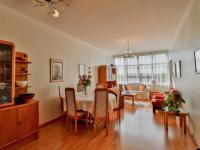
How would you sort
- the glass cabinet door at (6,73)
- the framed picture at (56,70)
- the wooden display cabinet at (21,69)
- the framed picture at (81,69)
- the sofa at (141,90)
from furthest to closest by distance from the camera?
the sofa at (141,90) → the framed picture at (81,69) → the framed picture at (56,70) → the wooden display cabinet at (21,69) → the glass cabinet door at (6,73)

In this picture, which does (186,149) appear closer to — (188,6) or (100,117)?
(100,117)

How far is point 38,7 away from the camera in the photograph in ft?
8.98

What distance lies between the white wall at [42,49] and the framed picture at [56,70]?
0.14 m

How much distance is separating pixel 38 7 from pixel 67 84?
2.62 m

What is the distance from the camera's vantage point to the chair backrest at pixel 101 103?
2934 mm

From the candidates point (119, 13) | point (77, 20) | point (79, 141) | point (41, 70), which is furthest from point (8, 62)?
point (119, 13)

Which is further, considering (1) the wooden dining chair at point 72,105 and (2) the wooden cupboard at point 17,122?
(1) the wooden dining chair at point 72,105

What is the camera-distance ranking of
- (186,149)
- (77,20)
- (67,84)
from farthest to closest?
1. (67,84)
2. (77,20)
3. (186,149)

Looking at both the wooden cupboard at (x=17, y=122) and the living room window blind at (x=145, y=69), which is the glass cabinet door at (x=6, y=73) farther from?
the living room window blind at (x=145, y=69)

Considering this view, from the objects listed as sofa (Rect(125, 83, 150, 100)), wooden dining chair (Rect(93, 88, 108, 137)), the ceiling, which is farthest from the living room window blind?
wooden dining chair (Rect(93, 88, 108, 137))

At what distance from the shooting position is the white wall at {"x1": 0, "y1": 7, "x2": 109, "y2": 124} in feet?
9.57

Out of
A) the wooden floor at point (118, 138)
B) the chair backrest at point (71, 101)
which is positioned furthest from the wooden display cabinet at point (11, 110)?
the chair backrest at point (71, 101)

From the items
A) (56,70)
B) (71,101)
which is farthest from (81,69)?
(71,101)

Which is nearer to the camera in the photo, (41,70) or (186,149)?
(186,149)
